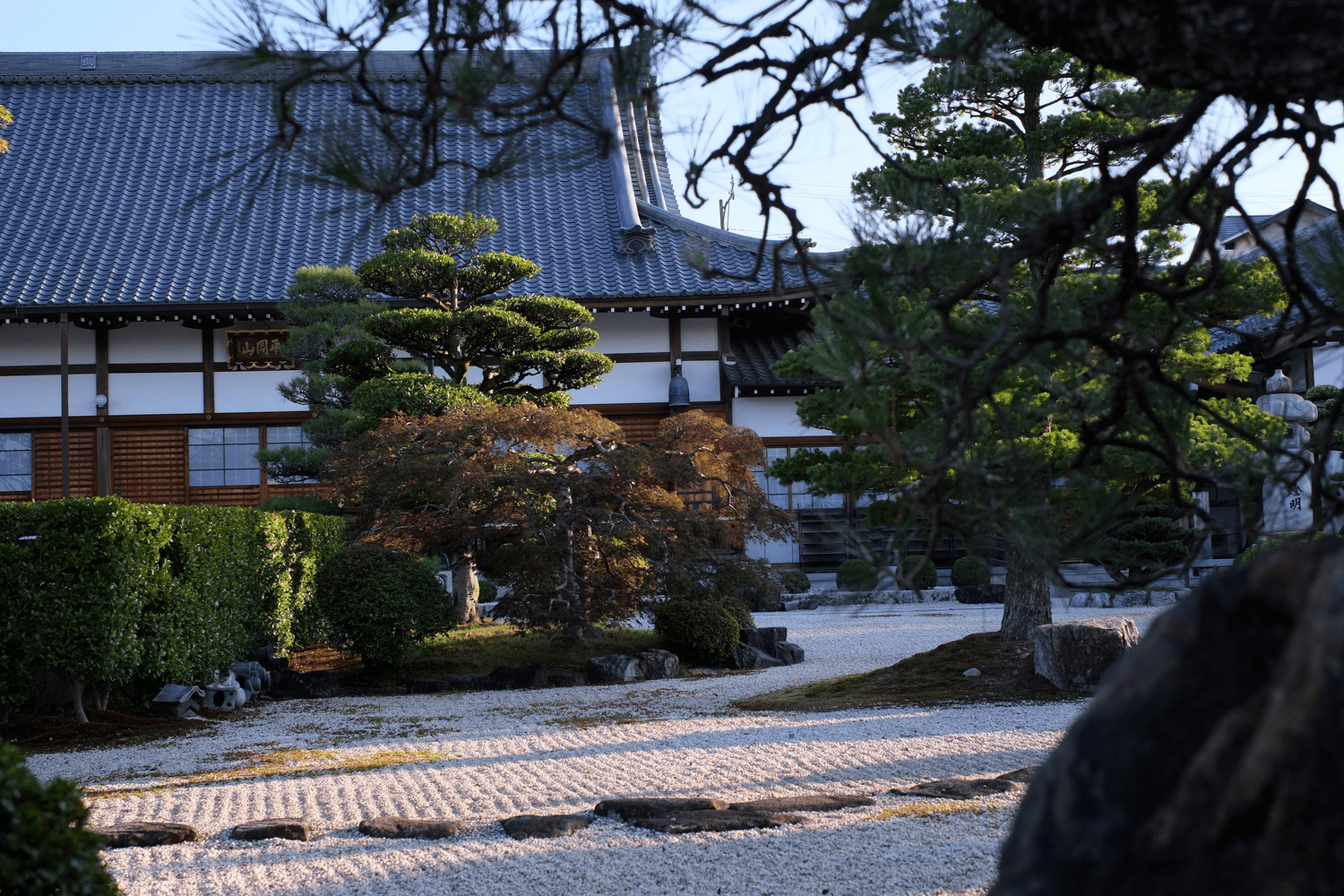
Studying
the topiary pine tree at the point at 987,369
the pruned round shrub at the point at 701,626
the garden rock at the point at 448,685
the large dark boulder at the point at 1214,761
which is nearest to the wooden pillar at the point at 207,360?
the garden rock at the point at 448,685

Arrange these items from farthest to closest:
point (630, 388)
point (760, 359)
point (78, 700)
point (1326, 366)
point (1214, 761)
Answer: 1. point (760, 359)
2. point (630, 388)
3. point (1326, 366)
4. point (78, 700)
5. point (1214, 761)

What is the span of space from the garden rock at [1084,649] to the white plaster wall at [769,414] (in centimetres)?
807

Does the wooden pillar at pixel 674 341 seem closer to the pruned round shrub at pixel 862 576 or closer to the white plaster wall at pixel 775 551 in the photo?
the white plaster wall at pixel 775 551

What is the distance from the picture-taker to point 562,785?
14.3ft

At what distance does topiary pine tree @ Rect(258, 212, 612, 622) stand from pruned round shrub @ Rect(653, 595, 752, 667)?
5.73ft

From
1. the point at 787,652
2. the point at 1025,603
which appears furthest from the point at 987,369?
the point at 787,652

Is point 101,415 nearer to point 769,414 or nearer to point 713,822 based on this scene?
point 769,414

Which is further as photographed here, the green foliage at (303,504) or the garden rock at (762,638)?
the green foliage at (303,504)

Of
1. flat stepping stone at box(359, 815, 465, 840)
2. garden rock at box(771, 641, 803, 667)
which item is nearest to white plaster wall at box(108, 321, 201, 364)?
garden rock at box(771, 641, 803, 667)

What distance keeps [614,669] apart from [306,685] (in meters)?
2.31

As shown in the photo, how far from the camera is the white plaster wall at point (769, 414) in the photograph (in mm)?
14477

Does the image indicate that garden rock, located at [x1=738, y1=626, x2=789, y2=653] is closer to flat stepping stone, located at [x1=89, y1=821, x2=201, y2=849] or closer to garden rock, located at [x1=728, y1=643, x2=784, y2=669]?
garden rock, located at [x1=728, y1=643, x2=784, y2=669]

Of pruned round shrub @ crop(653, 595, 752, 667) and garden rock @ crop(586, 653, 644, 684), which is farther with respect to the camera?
pruned round shrub @ crop(653, 595, 752, 667)

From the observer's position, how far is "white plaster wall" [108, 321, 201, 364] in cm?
1398
